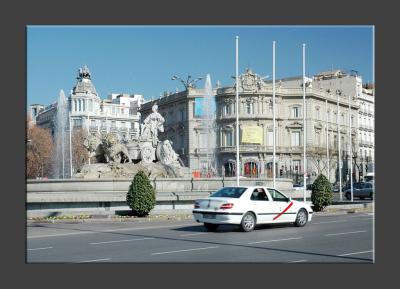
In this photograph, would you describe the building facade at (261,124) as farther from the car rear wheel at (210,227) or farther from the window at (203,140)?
the car rear wheel at (210,227)

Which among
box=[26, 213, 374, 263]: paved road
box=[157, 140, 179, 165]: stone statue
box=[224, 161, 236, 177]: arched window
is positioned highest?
box=[157, 140, 179, 165]: stone statue

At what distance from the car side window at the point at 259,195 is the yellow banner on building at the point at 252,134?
187 feet

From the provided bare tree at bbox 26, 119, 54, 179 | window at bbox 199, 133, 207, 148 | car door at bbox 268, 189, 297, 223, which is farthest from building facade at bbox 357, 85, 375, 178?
car door at bbox 268, 189, 297, 223

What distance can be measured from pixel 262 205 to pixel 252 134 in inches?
2375

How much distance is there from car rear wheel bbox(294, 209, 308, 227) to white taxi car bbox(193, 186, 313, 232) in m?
0.04

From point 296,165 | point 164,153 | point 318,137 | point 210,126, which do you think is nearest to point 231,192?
point 164,153

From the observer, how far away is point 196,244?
46.1 feet

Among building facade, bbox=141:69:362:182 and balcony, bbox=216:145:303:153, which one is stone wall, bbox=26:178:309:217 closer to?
building facade, bbox=141:69:362:182

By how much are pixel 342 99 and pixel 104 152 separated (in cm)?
5752

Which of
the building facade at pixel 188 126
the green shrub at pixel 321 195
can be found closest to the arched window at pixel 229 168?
the building facade at pixel 188 126

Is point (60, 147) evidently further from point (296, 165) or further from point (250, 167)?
point (296, 165)

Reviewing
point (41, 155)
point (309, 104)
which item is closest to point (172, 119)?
point (309, 104)

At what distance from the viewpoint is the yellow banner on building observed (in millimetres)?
76500

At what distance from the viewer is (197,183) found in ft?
102
